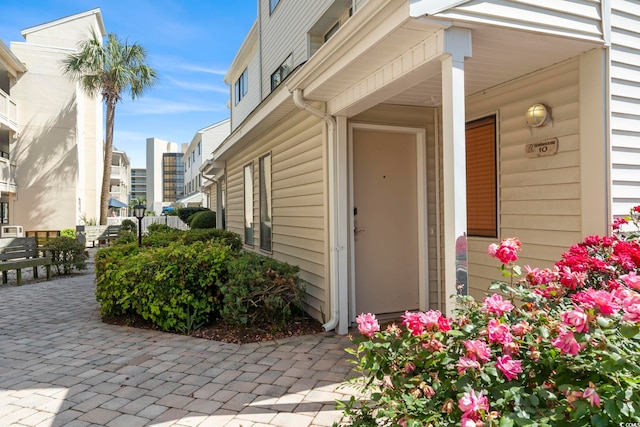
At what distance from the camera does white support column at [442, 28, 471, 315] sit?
2.62 m

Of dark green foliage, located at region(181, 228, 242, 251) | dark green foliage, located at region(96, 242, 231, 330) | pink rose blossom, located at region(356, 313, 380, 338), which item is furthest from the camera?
dark green foliage, located at region(181, 228, 242, 251)

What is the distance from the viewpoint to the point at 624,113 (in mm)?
3027

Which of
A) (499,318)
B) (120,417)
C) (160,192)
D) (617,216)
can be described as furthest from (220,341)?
(160,192)

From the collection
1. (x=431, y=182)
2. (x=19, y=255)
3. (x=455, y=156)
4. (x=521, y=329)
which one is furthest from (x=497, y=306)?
(x=19, y=255)

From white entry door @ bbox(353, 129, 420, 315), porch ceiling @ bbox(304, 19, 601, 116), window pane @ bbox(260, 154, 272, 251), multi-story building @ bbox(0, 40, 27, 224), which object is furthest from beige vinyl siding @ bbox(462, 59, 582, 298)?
multi-story building @ bbox(0, 40, 27, 224)

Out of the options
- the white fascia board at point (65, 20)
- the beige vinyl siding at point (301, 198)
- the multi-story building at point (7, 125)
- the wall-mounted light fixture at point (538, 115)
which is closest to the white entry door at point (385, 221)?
the beige vinyl siding at point (301, 198)

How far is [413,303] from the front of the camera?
5.17 metres

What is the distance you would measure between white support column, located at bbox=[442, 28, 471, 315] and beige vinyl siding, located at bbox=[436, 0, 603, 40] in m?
0.13

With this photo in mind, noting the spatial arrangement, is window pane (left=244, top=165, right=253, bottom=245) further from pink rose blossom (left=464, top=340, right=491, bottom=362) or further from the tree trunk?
the tree trunk

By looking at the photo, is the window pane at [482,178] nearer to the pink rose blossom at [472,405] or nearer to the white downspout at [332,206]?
the white downspout at [332,206]

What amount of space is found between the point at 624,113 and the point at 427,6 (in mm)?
1774

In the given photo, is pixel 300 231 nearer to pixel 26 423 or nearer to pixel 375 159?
pixel 375 159

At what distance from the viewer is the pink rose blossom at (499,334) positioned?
1.49 metres

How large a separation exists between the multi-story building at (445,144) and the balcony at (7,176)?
45.0 ft
